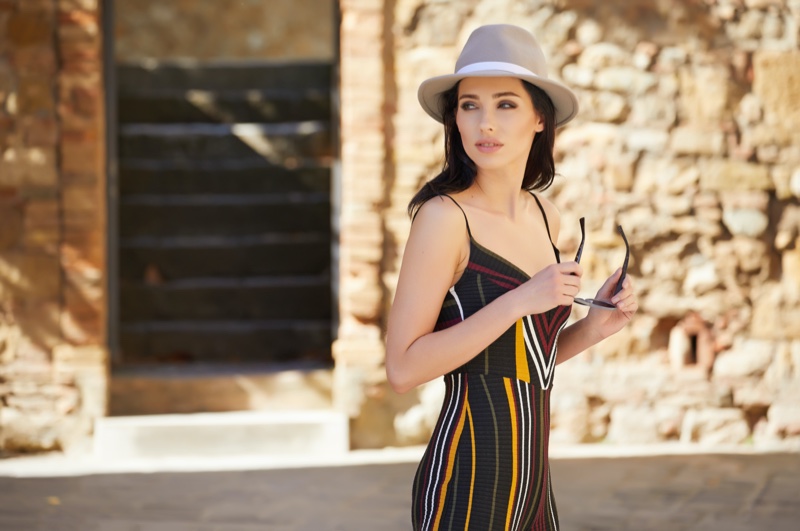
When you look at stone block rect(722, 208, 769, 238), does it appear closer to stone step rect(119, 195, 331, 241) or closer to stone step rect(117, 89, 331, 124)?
stone step rect(119, 195, 331, 241)

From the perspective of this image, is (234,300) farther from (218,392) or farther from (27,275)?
(27,275)

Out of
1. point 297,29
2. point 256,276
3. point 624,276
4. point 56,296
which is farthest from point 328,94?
point 624,276

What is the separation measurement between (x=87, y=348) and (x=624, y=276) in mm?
4237

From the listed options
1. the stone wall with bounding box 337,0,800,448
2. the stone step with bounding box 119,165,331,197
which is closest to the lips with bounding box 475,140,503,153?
the stone wall with bounding box 337,0,800,448

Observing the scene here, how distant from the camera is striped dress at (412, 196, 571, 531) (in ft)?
5.87

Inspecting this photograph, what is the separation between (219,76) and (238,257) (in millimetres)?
1747

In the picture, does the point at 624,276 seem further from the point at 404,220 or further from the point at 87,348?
the point at 87,348

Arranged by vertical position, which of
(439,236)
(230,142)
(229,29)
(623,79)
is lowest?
(439,236)

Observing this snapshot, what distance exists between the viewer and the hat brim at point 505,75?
72.7 inches

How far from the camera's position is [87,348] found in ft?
18.5

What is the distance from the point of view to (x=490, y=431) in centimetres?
181

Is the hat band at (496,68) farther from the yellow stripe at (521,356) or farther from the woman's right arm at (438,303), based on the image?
the yellow stripe at (521,356)

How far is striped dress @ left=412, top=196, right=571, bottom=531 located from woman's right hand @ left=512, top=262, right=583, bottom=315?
0.32ft

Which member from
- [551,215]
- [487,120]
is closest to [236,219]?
[551,215]
